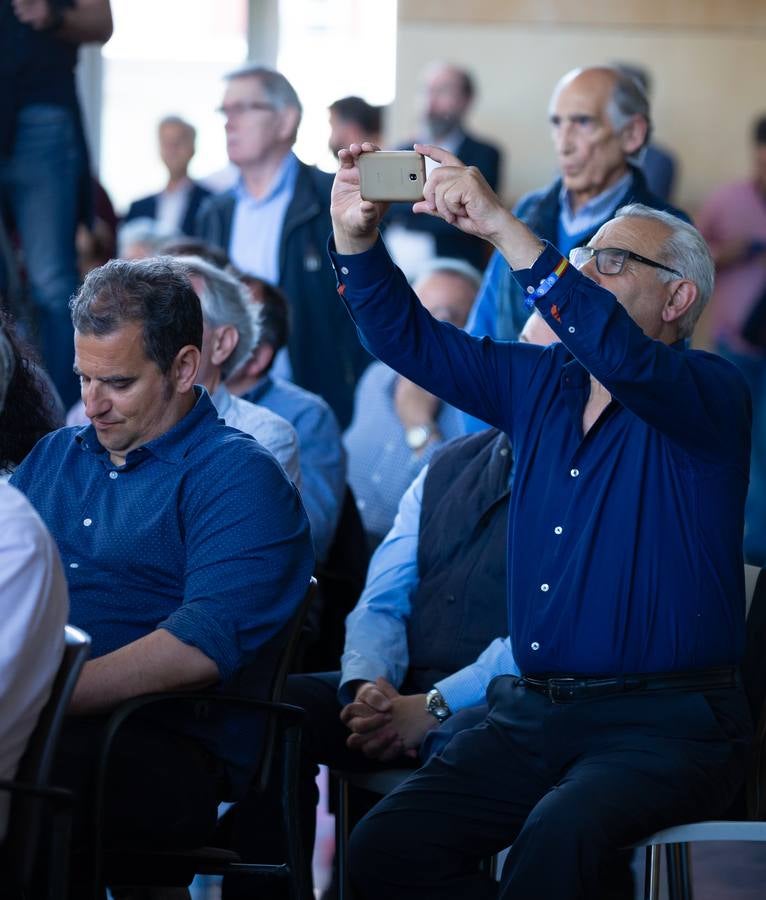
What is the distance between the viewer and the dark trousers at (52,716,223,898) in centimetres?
228

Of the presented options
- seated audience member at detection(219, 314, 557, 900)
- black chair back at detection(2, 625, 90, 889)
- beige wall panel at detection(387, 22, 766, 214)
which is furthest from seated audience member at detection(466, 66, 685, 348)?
beige wall panel at detection(387, 22, 766, 214)

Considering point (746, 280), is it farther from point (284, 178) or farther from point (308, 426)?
point (308, 426)

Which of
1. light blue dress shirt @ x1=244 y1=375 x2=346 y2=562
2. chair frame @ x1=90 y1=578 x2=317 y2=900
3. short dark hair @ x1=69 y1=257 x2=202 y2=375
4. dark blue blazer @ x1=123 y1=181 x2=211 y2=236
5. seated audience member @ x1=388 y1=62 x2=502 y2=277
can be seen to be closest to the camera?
chair frame @ x1=90 y1=578 x2=317 y2=900

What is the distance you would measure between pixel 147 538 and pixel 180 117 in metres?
5.36

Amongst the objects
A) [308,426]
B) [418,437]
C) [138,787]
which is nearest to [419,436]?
[418,437]

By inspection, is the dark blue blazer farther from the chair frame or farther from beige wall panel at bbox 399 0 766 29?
the chair frame

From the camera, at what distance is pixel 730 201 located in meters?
7.07

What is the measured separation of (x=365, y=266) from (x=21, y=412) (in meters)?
0.81

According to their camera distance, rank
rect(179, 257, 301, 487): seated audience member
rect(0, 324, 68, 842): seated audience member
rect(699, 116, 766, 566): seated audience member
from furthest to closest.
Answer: rect(699, 116, 766, 566): seated audience member → rect(179, 257, 301, 487): seated audience member → rect(0, 324, 68, 842): seated audience member

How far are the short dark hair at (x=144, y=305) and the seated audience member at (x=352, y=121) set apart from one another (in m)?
3.57

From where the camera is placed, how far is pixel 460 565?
10.0ft

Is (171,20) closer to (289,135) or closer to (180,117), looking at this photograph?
(180,117)

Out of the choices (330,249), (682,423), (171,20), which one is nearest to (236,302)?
(330,249)

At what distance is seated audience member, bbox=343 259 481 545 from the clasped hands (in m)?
1.10
